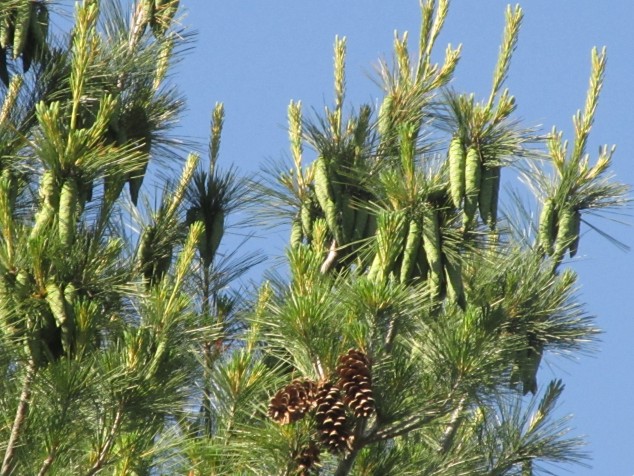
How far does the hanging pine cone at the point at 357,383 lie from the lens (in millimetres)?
5445

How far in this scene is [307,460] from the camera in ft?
18.0

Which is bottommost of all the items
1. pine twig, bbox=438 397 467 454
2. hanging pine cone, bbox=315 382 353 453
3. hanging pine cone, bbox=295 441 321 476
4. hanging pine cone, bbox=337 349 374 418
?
pine twig, bbox=438 397 467 454

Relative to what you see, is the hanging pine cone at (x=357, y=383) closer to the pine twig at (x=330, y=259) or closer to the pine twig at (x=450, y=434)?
the pine twig at (x=450, y=434)

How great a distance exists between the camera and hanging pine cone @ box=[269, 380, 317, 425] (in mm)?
5469

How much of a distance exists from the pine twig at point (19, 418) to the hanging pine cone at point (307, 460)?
854 millimetres

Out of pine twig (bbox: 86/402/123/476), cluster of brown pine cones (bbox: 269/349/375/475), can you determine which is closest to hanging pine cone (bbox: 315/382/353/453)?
cluster of brown pine cones (bbox: 269/349/375/475)

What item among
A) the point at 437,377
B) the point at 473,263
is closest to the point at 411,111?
the point at 473,263

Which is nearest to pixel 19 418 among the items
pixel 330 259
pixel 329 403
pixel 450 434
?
pixel 329 403

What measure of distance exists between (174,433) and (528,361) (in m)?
1.42

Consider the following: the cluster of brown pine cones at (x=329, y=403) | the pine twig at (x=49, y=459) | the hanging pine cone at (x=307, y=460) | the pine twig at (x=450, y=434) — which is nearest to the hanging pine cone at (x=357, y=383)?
the cluster of brown pine cones at (x=329, y=403)

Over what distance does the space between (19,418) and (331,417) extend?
96 centimetres

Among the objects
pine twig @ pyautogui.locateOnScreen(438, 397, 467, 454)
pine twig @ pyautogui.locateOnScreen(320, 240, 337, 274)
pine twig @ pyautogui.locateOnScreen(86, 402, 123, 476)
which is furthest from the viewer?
pine twig @ pyautogui.locateOnScreen(320, 240, 337, 274)

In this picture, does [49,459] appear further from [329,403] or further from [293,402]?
[329,403]

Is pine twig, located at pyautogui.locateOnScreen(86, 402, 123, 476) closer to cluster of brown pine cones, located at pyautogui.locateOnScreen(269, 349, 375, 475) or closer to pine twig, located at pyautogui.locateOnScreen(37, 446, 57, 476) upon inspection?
pine twig, located at pyautogui.locateOnScreen(37, 446, 57, 476)
